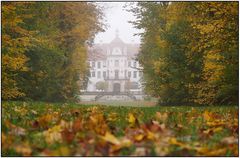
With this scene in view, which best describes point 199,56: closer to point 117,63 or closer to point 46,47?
point 46,47

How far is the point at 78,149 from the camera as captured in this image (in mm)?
2160

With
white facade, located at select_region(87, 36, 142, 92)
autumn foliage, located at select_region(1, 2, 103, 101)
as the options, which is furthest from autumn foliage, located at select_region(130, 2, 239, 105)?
white facade, located at select_region(87, 36, 142, 92)

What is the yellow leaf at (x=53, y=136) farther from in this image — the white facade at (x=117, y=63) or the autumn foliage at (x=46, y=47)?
the white facade at (x=117, y=63)

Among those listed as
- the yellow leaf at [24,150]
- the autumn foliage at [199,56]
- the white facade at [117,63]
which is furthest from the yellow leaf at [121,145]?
the white facade at [117,63]

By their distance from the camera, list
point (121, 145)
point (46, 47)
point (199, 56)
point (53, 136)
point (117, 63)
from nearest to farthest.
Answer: point (121, 145), point (53, 136), point (199, 56), point (46, 47), point (117, 63)

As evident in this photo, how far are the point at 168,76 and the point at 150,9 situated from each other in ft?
24.5

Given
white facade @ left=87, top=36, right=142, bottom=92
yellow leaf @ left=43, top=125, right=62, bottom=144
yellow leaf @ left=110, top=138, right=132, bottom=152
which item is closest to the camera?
yellow leaf @ left=110, top=138, right=132, bottom=152

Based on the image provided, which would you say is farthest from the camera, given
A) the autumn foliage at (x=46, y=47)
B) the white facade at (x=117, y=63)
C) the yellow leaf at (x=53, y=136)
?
the white facade at (x=117, y=63)

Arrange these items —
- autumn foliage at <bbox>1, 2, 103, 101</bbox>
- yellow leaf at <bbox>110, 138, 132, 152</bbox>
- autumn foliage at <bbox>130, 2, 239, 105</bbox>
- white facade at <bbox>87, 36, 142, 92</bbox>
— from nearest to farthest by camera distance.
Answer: yellow leaf at <bbox>110, 138, 132, 152</bbox> < autumn foliage at <bbox>130, 2, 239, 105</bbox> < autumn foliage at <bbox>1, 2, 103, 101</bbox> < white facade at <bbox>87, 36, 142, 92</bbox>

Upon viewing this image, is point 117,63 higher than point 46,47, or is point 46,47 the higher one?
point 117,63

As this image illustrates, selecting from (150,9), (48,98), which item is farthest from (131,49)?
(48,98)

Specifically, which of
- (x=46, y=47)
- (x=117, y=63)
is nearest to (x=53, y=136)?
(x=46, y=47)

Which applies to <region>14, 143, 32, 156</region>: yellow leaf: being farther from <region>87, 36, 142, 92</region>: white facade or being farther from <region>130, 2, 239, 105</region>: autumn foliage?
<region>87, 36, 142, 92</region>: white facade

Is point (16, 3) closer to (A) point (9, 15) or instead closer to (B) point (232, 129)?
(A) point (9, 15)
